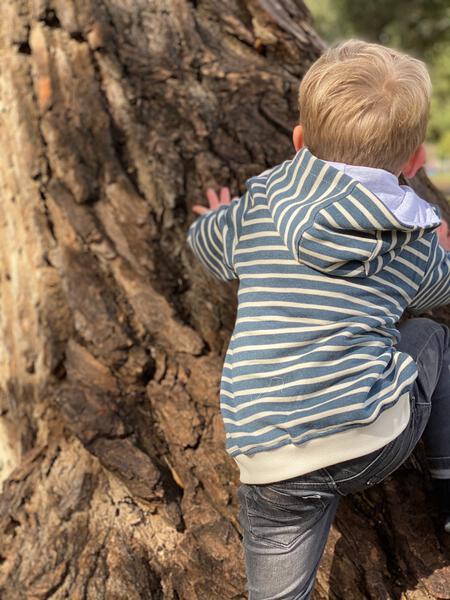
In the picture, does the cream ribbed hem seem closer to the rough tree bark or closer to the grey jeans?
the grey jeans

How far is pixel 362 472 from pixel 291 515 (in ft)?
0.69

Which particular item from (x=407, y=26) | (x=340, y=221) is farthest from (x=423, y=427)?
(x=407, y=26)

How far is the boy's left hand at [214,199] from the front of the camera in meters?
2.67

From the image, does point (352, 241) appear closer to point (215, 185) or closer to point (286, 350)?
point (286, 350)

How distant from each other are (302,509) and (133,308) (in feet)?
3.62

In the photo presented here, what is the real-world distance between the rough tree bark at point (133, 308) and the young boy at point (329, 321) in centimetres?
34

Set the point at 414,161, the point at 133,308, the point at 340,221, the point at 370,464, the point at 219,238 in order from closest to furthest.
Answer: the point at 340,221
the point at 370,464
the point at 414,161
the point at 219,238
the point at 133,308

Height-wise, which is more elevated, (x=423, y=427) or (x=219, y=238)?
(x=219, y=238)

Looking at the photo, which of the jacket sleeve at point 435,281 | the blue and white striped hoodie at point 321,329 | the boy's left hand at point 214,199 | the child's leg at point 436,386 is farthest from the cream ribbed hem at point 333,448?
the boy's left hand at point 214,199

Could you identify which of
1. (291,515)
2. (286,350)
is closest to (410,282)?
(286,350)

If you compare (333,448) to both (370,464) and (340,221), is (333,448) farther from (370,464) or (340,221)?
(340,221)

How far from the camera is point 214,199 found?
2.69 metres

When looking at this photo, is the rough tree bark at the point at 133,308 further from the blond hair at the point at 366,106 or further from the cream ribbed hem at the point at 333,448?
the blond hair at the point at 366,106

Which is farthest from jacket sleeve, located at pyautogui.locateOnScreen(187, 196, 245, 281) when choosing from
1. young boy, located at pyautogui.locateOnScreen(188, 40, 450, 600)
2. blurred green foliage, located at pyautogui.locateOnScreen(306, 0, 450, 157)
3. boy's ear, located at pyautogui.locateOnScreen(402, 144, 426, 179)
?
blurred green foliage, located at pyautogui.locateOnScreen(306, 0, 450, 157)
